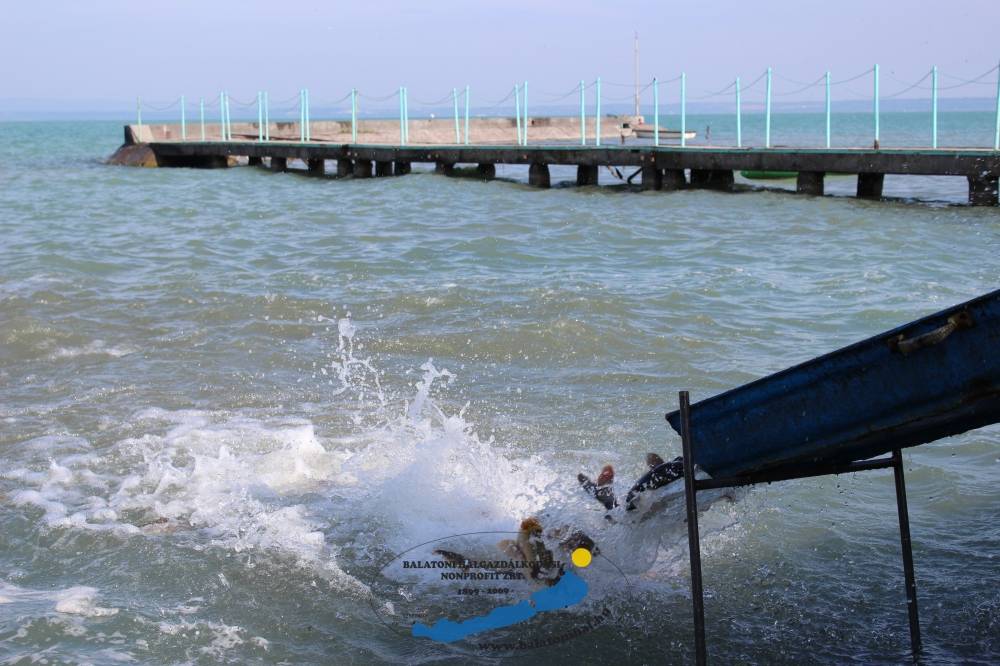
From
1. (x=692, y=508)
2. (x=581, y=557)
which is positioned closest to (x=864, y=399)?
(x=692, y=508)

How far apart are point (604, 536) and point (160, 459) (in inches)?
129

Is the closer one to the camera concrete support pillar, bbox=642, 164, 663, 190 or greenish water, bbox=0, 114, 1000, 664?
greenish water, bbox=0, 114, 1000, 664

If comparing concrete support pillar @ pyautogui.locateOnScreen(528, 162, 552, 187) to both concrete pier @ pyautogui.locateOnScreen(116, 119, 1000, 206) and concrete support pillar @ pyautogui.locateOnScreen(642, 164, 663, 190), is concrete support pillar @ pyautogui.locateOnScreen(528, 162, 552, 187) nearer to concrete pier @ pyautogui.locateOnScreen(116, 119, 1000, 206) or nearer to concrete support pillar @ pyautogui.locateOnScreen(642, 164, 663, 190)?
concrete pier @ pyautogui.locateOnScreen(116, 119, 1000, 206)

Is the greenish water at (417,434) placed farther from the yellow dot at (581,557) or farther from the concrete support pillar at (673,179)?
the concrete support pillar at (673,179)

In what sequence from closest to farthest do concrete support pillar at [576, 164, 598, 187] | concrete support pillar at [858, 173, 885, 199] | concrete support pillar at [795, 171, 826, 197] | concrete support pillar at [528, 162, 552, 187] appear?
concrete support pillar at [858, 173, 885, 199], concrete support pillar at [795, 171, 826, 197], concrete support pillar at [576, 164, 598, 187], concrete support pillar at [528, 162, 552, 187]

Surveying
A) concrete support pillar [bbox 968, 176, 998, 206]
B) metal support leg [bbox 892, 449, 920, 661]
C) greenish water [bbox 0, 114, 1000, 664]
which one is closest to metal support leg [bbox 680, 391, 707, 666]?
greenish water [bbox 0, 114, 1000, 664]

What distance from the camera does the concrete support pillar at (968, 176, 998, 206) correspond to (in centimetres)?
1955

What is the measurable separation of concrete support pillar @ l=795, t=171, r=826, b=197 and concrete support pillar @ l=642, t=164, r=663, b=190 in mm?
3493

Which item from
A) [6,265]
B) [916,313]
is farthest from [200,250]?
[916,313]

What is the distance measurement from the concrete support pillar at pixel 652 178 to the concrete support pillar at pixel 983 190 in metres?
6.89

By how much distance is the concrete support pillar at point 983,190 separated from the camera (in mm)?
19547

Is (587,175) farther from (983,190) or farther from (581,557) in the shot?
(581,557)

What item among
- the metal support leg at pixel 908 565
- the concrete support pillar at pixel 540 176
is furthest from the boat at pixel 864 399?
the concrete support pillar at pixel 540 176

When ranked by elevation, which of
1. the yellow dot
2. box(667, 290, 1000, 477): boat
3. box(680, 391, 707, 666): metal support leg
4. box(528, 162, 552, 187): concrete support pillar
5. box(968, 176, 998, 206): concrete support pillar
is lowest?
the yellow dot
